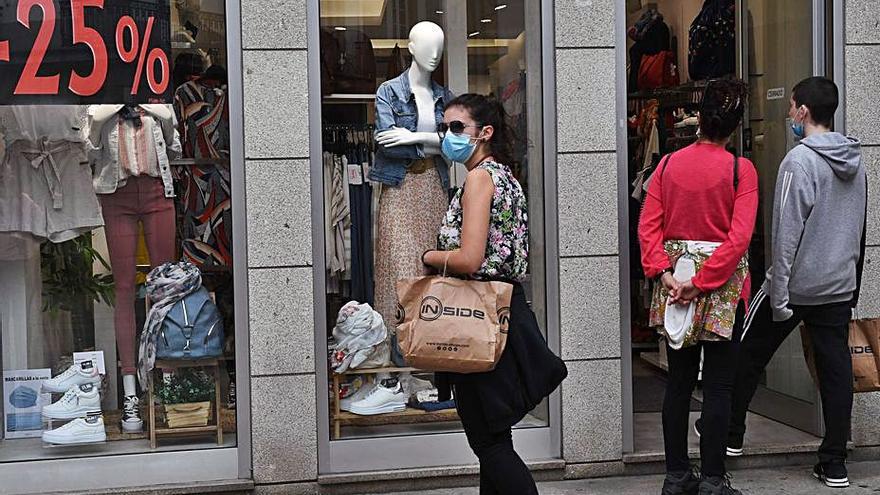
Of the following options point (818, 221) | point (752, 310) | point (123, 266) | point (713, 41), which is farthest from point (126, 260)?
point (713, 41)

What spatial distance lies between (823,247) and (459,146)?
2.21 metres

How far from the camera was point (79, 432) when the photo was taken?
19.9 ft

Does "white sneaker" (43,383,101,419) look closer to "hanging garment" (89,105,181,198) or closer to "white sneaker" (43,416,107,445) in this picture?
"white sneaker" (43,416,107,445)

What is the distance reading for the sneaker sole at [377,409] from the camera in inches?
249

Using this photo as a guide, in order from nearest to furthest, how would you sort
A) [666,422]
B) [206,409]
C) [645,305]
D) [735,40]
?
[666,422], [206,409], [735,40], [645,305]

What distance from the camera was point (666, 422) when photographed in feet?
18.6

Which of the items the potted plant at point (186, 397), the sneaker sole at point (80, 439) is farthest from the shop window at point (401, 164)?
the sneaker sole at point (80, 439)

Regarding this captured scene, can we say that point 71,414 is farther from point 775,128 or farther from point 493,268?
point 775,128

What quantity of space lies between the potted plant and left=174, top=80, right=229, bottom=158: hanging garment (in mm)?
1153

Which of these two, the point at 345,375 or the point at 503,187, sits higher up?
the point at 503,187

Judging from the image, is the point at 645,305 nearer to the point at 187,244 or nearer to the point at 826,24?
the point at 826,24

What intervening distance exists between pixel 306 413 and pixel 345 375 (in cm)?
35

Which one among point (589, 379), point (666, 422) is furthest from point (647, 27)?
point (666, 422)

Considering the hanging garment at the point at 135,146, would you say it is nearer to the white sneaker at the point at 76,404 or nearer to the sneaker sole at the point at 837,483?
the white sneaker at the point at 76,404
